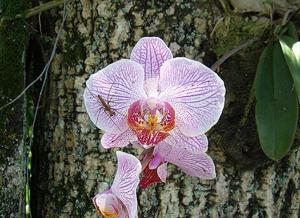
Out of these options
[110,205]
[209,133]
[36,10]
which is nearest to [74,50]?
[36,10]

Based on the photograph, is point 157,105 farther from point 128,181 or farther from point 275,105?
point 275,105

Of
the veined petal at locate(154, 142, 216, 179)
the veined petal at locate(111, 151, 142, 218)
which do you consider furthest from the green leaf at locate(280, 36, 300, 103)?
the veined petal at locate(111, 151, 142, 218)

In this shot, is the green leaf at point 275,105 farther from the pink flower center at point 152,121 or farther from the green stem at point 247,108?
the pink flower center at point 152,121

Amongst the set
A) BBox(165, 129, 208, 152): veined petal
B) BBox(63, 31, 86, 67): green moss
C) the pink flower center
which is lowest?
BBox(165, 129, 208, 152): veined petal

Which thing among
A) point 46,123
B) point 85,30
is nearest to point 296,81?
point 85,30

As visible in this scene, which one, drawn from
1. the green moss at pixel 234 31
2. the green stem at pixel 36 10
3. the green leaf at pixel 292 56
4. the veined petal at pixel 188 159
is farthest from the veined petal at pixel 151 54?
the green stem at pixel 36 10

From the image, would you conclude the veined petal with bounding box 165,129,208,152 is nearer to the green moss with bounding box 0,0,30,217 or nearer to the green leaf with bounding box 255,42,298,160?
the green leaf with bounding box 255,42,298,160
